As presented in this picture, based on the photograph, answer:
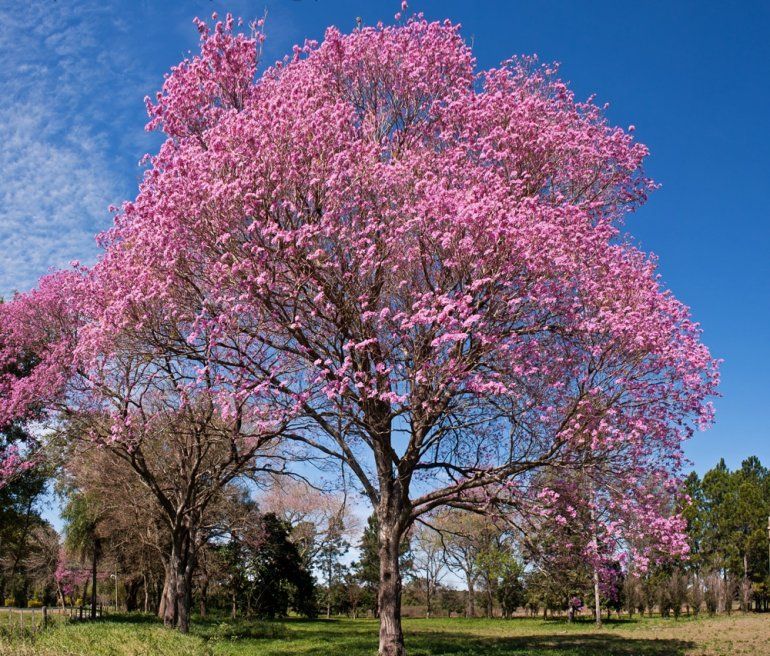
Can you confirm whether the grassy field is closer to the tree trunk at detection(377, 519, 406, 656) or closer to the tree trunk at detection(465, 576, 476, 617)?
the tree trunk at detection(377, 519, 406, 656)

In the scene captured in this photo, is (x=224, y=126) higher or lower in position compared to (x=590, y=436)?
higher

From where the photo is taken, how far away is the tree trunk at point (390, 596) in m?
16.0

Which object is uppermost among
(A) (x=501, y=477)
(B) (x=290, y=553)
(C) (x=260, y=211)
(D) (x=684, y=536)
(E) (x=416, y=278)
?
(C) (x=260, y=211)

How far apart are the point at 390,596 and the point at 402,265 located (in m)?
8.87

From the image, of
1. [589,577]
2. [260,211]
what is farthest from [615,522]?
[260,211]

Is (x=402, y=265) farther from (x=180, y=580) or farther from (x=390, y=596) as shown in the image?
(x=180, y=580)

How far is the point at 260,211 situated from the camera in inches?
547

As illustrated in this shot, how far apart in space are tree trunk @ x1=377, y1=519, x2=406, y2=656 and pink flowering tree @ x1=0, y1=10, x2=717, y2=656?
0.06 metres

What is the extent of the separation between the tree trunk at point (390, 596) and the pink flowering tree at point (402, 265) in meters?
0.06

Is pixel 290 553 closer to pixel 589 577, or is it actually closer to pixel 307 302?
pixel 589 577

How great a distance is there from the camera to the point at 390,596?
1650 cm

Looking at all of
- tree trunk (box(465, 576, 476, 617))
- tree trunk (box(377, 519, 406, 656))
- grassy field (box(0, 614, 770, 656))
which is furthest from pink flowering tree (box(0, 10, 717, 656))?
tree trunk (box(465, 576, 476, 617))

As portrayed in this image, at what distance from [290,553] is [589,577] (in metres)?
34.6

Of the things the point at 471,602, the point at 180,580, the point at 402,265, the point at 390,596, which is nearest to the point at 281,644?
the point at 180,580
